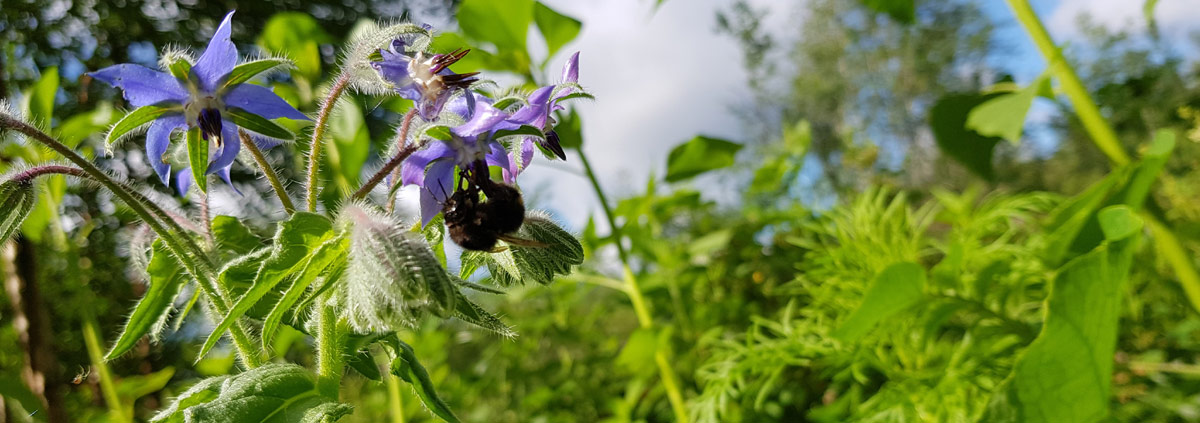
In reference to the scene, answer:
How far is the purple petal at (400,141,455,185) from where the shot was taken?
0.42 m

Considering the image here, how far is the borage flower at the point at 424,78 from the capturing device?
457mm

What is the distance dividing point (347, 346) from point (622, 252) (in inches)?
23.3

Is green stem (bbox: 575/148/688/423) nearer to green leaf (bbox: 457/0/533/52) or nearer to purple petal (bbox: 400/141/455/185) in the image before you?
green leaf (bbox: 457/0/533/52)

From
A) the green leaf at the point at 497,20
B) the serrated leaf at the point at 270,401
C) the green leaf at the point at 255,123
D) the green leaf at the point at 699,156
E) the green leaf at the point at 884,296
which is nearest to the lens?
the serrated leaf at the point at 270,401

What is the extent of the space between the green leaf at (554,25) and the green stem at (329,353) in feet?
1.91

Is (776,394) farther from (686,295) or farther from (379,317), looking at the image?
(379,317)

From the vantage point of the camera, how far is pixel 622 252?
38.9 inches

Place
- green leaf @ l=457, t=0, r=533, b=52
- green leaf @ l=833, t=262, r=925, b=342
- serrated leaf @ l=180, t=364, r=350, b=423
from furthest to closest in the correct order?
1. green leaf @ l=457, t=0, r=533, b=52
2. green leaf @ l=833, t=262, r=925, b=342
3. serrated leaf @ l=180, t=364, r=350, b=423

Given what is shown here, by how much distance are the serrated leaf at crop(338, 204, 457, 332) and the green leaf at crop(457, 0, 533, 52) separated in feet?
1.75

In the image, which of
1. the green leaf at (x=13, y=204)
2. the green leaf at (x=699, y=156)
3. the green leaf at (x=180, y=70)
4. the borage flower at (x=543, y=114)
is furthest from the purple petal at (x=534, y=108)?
the green leaf at (x=699, y=156)

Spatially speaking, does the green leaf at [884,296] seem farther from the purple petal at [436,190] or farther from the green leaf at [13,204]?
the green leaf at [13,204]

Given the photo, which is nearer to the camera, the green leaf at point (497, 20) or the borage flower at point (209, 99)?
the borage flower at point (209, 99)

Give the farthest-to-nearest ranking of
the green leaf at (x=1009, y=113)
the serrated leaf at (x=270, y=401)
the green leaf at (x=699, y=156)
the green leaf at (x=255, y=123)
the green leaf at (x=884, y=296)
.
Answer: the green leaf at (x=699, y=156)
the green leaf at (x=1009, y=113)
the green leaf at (x=884, y=296)
the green leaf at (x=255, y=123)
the serrated leaf at (x=270, y=401)

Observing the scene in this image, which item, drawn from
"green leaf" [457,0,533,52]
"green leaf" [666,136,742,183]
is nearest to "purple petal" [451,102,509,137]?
"green leaf" [457,0,533,52]
